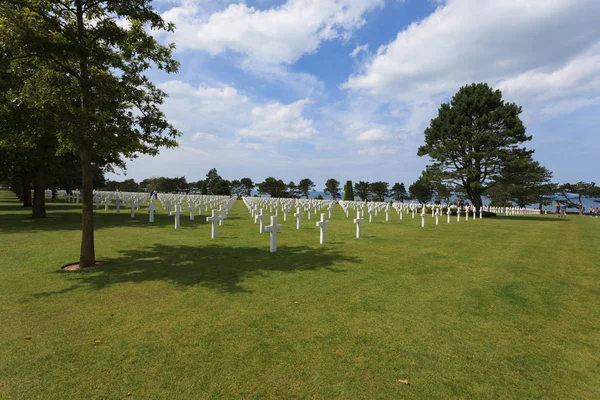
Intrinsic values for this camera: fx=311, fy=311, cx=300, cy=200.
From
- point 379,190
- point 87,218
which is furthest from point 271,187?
point 87,218

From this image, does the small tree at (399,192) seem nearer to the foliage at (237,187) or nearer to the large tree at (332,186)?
the large tree at (332,186)

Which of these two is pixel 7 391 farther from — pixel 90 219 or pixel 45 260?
pixel 45 260

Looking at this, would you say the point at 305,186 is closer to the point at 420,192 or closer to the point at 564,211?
the point at 420,192

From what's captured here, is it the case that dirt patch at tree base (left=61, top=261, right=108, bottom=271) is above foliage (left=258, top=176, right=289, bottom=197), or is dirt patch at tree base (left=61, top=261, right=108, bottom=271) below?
below

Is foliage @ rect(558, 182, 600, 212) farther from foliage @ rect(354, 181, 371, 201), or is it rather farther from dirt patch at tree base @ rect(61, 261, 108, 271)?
dirt patch at tree base @ rect(61, 261, 108, 271)

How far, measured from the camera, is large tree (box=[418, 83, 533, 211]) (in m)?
26.2

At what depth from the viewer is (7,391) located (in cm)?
270

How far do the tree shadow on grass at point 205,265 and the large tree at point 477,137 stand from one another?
2310cm

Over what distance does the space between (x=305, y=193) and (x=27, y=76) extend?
79.2m

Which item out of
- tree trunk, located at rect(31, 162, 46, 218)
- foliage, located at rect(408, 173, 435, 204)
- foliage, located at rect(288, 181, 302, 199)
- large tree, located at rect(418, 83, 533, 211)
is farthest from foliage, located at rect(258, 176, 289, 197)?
tree trunk, located at rect(31, 162, 46, 218)

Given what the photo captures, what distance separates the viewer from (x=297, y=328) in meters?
3.96

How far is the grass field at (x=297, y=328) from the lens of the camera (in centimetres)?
286

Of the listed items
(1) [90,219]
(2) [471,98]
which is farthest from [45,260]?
(2) [471,98]

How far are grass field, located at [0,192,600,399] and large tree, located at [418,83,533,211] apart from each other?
68.1 feet
